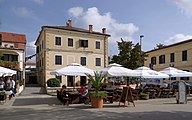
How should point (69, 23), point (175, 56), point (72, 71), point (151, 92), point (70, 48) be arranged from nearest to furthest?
point (72, 71) < point (151, 92) < point (70, 48) < point (175, 56) < point (69, 23)

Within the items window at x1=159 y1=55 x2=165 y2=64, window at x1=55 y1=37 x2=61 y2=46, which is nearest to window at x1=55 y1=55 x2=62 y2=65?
window at x1=55 y1=37 x2=61 y2=46

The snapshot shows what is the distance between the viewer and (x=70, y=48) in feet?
128

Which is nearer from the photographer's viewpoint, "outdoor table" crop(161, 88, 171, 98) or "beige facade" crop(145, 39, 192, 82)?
"outdoor table" crop(161, 88, 171, 98)

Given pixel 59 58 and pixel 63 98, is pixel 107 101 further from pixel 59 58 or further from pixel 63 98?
pixel 59 58

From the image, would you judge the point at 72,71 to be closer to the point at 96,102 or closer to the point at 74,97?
the point at 74,97

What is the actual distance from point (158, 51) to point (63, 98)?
107 feet

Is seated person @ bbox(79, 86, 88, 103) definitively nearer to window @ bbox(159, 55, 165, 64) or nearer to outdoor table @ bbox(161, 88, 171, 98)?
outdoor table @ bbox(161, 88, 171, 98)

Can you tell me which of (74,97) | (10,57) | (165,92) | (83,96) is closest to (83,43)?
(10,57)

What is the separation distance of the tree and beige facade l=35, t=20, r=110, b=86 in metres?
6.19

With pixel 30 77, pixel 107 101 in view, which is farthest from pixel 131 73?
pixel 30 77

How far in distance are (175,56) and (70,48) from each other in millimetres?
16651

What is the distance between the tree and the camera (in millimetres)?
34719

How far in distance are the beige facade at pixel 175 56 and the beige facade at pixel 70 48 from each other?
29.1 ft

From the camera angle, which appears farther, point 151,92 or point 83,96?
point 151,92
